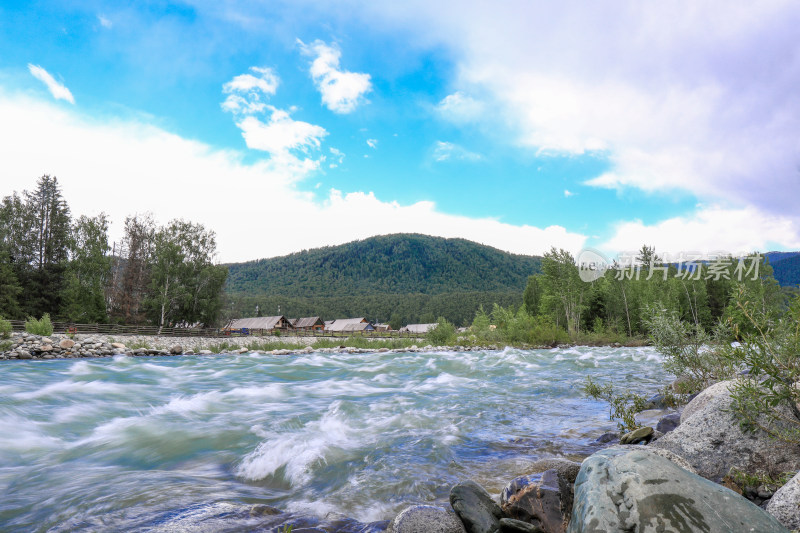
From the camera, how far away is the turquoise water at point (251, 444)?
4680mm

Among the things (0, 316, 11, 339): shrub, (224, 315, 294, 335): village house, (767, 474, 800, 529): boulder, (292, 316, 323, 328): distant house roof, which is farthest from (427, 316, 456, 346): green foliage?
(292, 316, 323, 328): distant house roof

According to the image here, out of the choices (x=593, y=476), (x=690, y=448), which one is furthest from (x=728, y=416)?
(x=593, y=476)

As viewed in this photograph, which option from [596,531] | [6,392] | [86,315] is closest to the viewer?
[596,531]

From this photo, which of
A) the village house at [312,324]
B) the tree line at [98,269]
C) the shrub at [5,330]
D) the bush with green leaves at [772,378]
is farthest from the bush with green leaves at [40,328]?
the village house at [312,324]

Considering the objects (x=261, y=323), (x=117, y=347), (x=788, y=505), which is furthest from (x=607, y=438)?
(x=261, y=323)

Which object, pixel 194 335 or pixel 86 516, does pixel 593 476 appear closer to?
pixel 86 516

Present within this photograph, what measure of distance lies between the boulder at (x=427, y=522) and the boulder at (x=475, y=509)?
0.08 meters

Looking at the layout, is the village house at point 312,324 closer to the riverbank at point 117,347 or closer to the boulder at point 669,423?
the riverbank at point 117,347

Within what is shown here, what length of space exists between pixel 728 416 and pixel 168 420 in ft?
31.7

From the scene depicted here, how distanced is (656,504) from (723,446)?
2.56 meters

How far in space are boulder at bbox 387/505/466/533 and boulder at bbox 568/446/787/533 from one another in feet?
3.85

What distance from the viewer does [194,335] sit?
4472cm

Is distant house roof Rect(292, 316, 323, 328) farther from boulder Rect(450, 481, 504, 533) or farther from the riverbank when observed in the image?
boulder Rect(450, 481, 504, 533)

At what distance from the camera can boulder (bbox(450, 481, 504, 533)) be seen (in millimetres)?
3719
